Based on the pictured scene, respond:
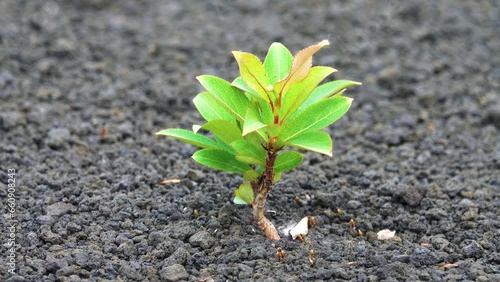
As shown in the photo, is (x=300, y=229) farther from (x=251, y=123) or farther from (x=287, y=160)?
(x=251, y=123)

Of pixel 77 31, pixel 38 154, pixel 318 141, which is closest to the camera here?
pixel 318 141

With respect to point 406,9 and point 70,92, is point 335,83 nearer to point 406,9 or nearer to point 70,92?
point 70,92

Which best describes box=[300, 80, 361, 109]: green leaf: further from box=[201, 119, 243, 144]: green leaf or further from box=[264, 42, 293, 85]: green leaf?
box=[201, 119, 243, 144]: green leaf

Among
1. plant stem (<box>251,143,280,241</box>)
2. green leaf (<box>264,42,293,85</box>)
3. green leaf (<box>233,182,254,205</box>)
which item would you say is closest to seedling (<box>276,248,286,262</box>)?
plant stem (<box>251,143,280,241</box>)

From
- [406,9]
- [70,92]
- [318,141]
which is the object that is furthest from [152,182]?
[406,9]

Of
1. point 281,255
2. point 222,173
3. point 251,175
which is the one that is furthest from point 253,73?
point 222,173

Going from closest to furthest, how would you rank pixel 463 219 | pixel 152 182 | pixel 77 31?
pixel 463 219, pixel 152 182, pixel 77 31
